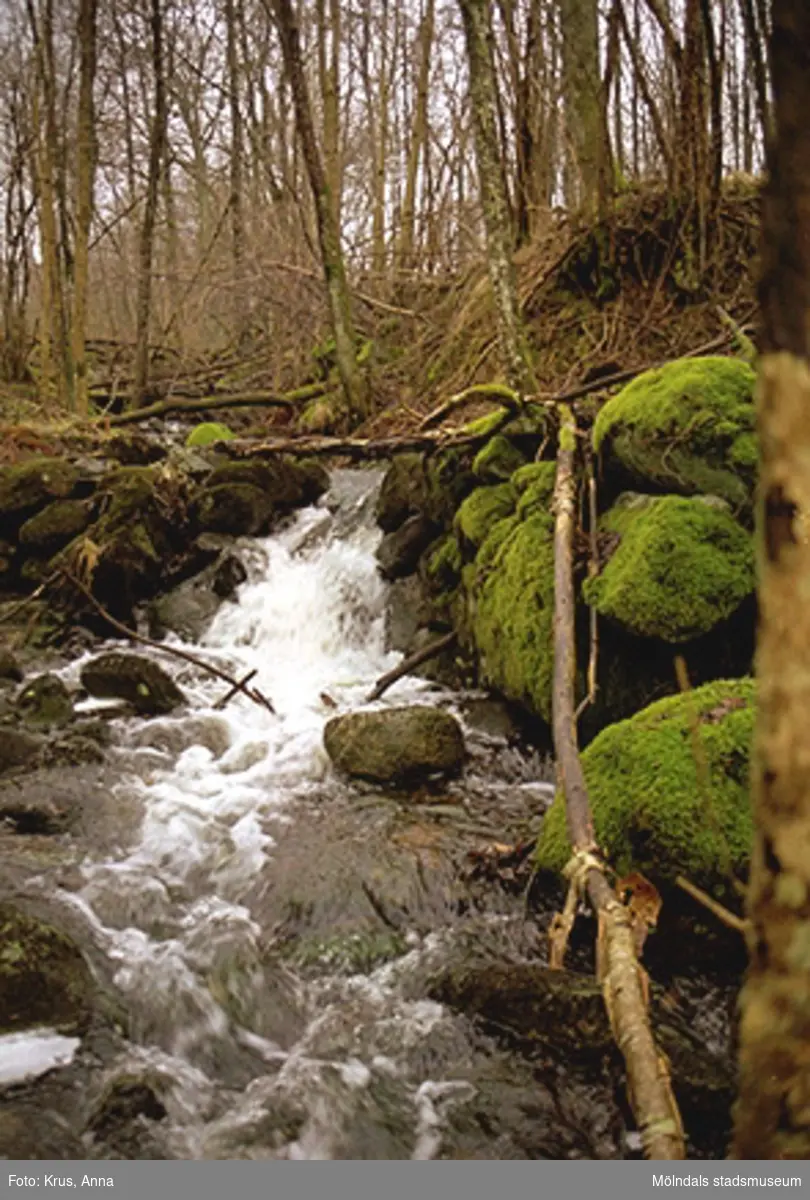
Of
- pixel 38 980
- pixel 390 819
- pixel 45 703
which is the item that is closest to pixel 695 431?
pixel 390 819

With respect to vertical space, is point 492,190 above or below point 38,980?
above

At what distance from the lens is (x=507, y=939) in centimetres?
395

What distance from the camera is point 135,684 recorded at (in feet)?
23.1

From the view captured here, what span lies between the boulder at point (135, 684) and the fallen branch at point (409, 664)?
160 cm

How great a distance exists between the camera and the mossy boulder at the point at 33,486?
32.3 feet

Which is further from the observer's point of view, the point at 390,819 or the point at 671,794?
the point at 390,819

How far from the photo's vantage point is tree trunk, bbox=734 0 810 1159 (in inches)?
44.5

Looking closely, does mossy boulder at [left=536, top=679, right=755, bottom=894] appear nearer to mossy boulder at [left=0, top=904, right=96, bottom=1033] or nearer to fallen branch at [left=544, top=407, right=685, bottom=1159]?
fallen branch at [left=544, top=407, right=685, bottom=1159]

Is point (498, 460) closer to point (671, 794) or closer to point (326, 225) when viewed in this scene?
point (671, 794)

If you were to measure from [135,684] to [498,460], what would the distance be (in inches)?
137

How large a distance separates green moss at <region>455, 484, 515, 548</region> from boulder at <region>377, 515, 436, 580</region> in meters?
1.10

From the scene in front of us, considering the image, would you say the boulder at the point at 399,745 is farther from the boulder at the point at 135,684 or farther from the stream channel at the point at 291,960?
the boulder at the point at 135,684

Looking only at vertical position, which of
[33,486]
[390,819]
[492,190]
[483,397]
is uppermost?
[492,190]

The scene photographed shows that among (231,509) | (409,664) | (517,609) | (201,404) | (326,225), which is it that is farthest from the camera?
(201,404)
